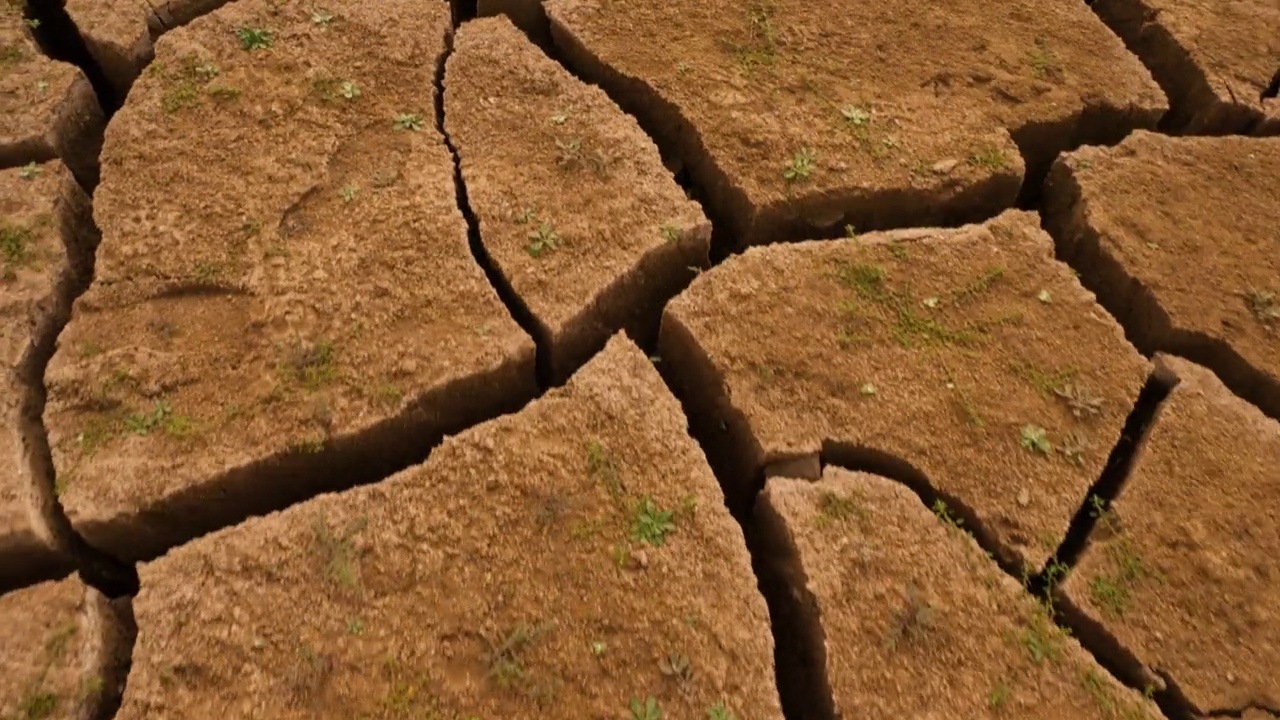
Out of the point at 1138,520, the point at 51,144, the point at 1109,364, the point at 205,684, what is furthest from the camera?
the point at 51,144

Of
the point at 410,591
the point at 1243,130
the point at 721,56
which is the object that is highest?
the point at 721,56

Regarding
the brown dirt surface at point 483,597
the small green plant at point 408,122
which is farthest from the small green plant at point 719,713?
the small green plant at point 408,122

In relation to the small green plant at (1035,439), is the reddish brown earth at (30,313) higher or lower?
higher

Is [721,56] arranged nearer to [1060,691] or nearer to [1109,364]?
[1109,364]

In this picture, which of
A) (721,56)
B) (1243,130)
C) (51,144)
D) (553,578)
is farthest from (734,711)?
(1243,130)

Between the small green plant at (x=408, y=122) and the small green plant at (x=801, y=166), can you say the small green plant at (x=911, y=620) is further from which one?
the small green plant at (x=408, y=122)

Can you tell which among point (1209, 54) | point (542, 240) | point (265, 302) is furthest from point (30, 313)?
point (1209, 54)

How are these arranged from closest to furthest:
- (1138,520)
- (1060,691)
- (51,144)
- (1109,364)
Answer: (1060,691), (1138,520), (1109,364), (51,144)
